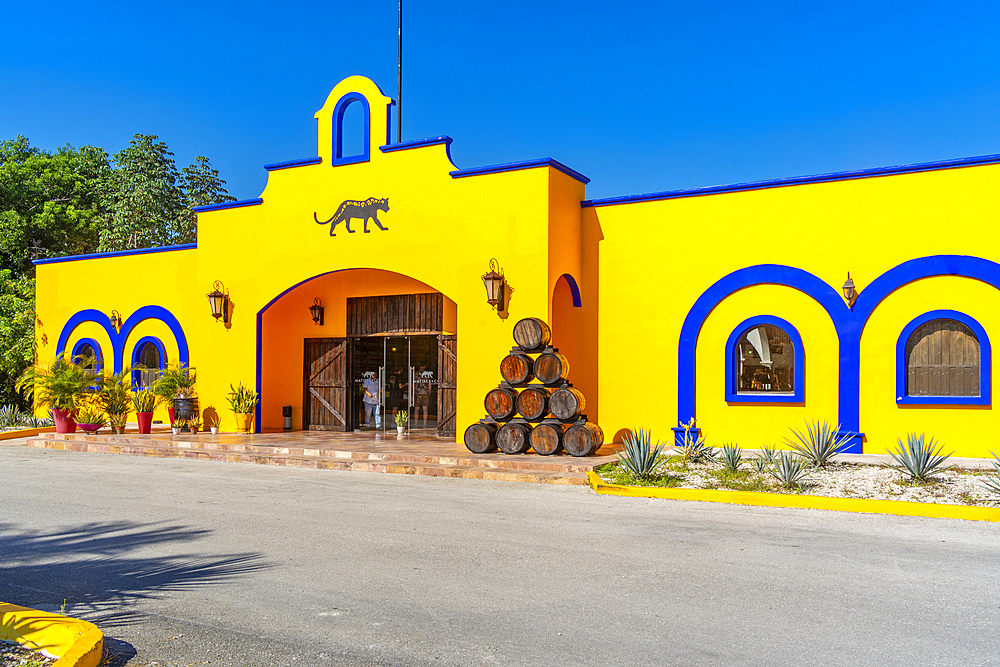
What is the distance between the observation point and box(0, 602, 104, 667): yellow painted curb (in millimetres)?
4309

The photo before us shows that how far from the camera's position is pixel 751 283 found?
47.0 feet

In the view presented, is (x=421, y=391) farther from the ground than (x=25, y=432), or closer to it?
farther from the ground

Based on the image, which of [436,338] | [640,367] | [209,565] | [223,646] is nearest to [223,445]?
[436,338]

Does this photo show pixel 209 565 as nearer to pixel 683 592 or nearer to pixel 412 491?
pixel 683 592

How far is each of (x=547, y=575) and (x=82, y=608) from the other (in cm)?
322

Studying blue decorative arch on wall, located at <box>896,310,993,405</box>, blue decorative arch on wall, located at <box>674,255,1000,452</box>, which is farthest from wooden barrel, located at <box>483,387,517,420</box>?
blue decorative arch on wall, located at <box>896,310,993,405</box>

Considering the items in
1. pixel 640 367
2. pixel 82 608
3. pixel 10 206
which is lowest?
pixel 82 608

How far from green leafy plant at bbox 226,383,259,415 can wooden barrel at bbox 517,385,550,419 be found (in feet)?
21.9

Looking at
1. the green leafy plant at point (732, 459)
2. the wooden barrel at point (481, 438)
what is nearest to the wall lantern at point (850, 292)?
the green leafy plant at point (732, 459)

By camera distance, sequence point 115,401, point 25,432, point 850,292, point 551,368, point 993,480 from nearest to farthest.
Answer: point 993,480 < point 551,368 < point 850,292 < point 115,401 < point 25,432

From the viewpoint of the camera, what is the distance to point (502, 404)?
1346 cm

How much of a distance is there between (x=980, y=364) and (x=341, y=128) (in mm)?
12228

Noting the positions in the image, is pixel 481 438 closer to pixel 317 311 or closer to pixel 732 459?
pixel 732 459

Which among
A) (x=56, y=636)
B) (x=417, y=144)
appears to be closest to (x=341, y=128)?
(x=417, y=144)
